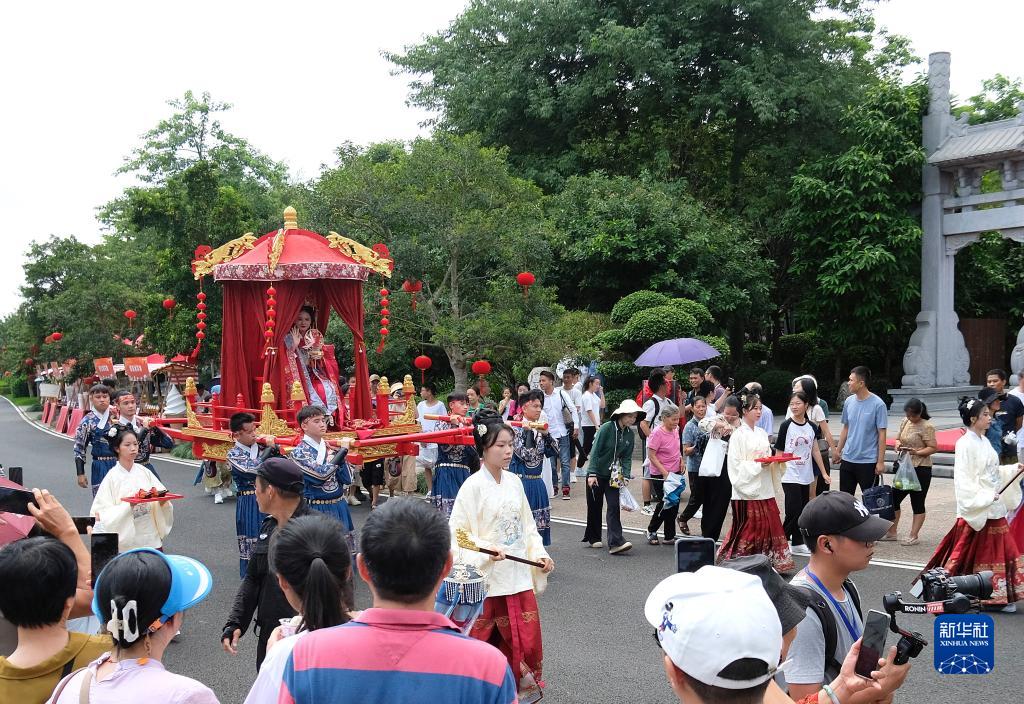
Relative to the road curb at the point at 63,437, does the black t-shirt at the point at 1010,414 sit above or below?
above

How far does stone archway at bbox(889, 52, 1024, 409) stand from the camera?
63.4 feet

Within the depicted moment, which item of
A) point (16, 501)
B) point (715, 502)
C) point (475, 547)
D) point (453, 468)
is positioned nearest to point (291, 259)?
point (453, 468)

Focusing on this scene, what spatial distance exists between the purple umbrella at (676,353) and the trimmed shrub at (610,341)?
76.6 inches

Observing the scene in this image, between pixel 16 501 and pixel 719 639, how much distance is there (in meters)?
2.63

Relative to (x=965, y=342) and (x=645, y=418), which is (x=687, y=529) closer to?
(x=645, y=418)

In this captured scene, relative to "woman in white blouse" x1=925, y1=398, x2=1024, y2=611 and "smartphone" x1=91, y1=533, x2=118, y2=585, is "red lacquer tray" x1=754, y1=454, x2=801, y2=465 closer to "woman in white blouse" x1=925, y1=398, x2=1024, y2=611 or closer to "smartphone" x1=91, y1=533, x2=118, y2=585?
"woman in white blouse" x1=925, y1=398, x2=1024, y2=611

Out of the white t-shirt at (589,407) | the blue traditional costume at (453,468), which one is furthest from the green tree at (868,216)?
the blue traditional costume at (453,468)

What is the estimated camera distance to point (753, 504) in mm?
8070

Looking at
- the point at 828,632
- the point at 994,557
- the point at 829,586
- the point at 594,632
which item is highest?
the point at 829,586

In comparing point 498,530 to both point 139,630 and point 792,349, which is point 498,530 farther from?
point 792,349

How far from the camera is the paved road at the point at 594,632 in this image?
5492 millimetres

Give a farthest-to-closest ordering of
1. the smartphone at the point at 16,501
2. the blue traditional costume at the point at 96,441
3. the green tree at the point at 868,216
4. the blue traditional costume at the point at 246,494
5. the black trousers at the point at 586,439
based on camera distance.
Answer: the green tree at the point at 868,216, the black trousers at the point at 586,439, the blue traditional costume at the point at 96,441, the blue traditional costume at the point at 246,494, the smartphone at the point at 16,501

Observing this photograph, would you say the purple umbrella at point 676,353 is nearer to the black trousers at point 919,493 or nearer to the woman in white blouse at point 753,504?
the black trousers at point 919,493

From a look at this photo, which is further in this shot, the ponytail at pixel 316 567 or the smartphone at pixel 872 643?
the ponytail at pixel 316 567
